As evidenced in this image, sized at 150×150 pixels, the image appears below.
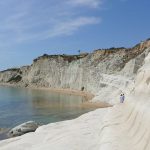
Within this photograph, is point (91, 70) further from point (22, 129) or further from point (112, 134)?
point (112, 134)

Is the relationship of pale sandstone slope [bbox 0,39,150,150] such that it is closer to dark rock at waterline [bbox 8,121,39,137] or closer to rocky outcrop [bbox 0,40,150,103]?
dark rock at waterline [bbox 8,121,39,137]

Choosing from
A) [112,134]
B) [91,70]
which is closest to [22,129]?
[112,134]

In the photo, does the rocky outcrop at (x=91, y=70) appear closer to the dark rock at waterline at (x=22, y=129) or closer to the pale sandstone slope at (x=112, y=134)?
the dark rock at waterline at (x=22, y=129)

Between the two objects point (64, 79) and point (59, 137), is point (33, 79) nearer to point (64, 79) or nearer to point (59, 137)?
point (64, 79)

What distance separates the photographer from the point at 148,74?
1506 cm

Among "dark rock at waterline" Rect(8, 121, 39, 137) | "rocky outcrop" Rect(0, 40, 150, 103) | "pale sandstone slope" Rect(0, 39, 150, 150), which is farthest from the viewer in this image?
"rocky outcrop" Rect(0, 40, 150, 103)

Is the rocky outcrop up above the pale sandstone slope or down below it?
above

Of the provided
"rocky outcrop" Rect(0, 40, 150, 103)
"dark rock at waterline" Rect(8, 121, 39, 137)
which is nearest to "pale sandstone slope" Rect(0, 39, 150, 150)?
"dark rock at waterline" Rect(8, 121, 39, 137)

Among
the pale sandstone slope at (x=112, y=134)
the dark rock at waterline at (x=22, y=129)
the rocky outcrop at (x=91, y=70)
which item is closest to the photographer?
the pale sandstone slope at (x=112, y=134)

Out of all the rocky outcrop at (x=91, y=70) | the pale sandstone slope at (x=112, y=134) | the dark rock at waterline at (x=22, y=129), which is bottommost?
the dark rock at waterline at (x=22, y=129)

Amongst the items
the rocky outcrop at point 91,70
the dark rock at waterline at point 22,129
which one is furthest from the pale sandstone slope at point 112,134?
the rocky outcrop at point 91,70

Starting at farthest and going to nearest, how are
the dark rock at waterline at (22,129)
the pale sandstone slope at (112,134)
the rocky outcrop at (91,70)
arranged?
the rocky outcrop at (91,70)
the dark rock at waterline at (22,129)
the pale sandstone slope at (112,134)

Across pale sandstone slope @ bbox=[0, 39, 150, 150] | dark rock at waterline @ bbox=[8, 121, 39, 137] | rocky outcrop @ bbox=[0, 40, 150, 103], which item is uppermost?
rocky outcrop @ bbox=[0, 40, 150, 103]

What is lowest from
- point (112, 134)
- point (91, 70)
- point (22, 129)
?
point (22, 129)
